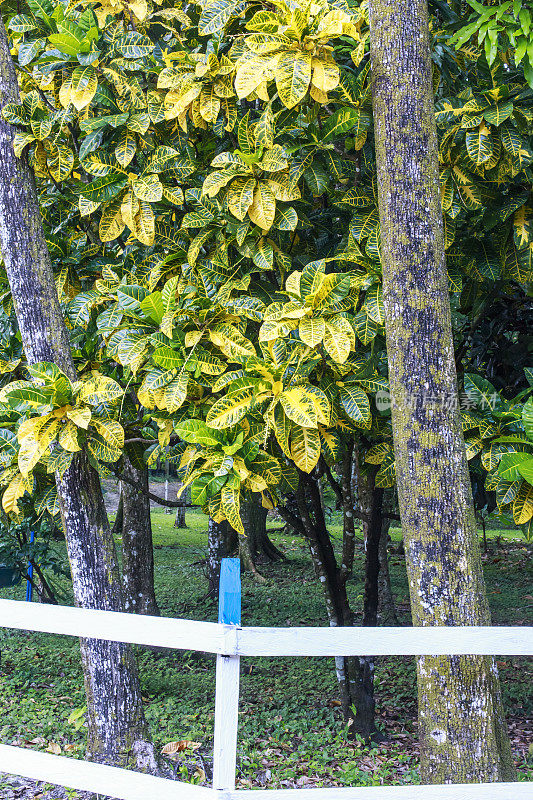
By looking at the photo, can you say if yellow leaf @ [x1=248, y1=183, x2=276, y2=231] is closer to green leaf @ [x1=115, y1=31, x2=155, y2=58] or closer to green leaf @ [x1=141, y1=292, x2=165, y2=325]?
green leaf @ [x1=141, y1=292, x2=165, y2=325]

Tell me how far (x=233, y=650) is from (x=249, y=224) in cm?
197

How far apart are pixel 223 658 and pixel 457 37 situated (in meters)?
2.72

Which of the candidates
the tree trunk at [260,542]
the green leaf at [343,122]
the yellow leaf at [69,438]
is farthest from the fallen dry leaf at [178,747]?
the tree trunk at [260,542]

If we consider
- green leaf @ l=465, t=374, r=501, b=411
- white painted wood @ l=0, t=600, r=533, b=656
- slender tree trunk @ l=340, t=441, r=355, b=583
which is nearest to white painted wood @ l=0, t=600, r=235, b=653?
white painted wood @ l=0, t=600, r=533, b=656

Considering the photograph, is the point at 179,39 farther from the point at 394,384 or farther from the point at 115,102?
the point at 394,384

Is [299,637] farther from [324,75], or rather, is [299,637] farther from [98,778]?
[324,75]

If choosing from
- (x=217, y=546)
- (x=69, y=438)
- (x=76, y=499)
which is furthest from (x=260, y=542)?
(x=69, y=438)

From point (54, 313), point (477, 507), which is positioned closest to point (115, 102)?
point (54, 313)

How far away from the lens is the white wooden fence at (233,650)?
6.70ft

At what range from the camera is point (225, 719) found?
2035mm

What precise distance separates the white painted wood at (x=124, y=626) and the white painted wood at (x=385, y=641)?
0.32 ft

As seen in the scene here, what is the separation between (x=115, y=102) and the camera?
346 cm

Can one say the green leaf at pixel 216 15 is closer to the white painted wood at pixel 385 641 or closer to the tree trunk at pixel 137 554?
the white painted wood at pixel 385 641

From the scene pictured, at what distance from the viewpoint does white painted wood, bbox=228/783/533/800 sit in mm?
2053
